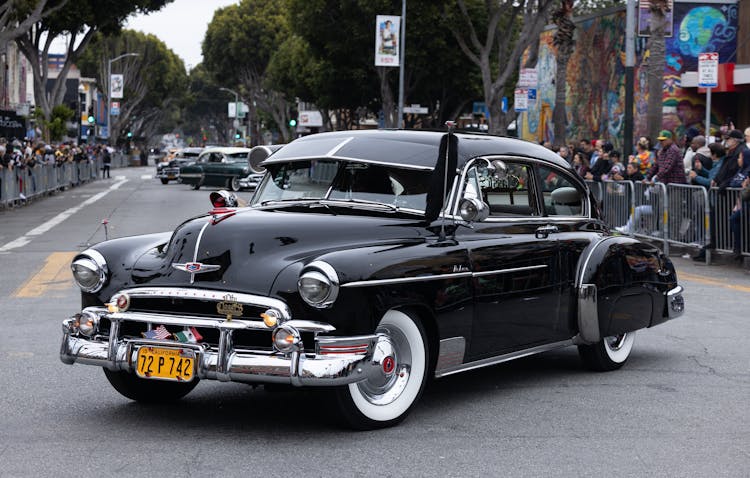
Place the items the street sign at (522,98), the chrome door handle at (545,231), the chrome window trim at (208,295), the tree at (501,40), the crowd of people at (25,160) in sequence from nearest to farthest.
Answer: the chrome window trim at (208,295) → the chrome door handle at (545,231) → the crowd of people at (25,160) → the tree at (501,40) → the street sign at (522,98)

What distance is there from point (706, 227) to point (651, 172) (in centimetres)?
282

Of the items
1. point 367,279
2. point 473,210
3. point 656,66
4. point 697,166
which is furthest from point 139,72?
point 367,279

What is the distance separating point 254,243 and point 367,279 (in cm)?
69

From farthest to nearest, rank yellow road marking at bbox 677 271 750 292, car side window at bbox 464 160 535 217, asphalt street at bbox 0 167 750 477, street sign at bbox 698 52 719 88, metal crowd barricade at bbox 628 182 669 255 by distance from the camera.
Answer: street sign at bbox 698 52 719 88
metal crowd barricade at bbox 628 182 669 255
yellow road marking at bbox 677 271 750 292
car side window at bbox 464 160 535 217
asphalt street at bbox 0 167 750 477

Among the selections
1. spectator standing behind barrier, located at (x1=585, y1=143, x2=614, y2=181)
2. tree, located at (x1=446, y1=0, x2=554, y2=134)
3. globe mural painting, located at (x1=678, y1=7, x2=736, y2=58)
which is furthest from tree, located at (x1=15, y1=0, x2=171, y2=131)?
spectator standing behind barrier, located at (x1=585, y1=143, x2=614, y2=181)

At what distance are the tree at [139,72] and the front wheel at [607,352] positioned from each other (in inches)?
3366

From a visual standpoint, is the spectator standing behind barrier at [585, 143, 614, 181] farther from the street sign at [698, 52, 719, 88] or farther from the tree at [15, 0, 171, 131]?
the tree at [15, 0, 171, 131]

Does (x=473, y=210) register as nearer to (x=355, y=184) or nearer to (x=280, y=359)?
(x=355, y=184)

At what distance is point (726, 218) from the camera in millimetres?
16438

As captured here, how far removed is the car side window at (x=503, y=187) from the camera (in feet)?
24.4

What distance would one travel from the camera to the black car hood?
623cm

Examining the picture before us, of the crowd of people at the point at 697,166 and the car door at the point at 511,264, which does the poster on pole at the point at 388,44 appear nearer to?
the crowd of people at the point at 697,166

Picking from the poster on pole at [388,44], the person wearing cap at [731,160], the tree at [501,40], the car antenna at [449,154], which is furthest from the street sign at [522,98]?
the car antenna at [449,154]

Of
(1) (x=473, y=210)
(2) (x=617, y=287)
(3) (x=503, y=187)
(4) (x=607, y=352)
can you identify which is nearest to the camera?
(1) (x=473, y=210)
